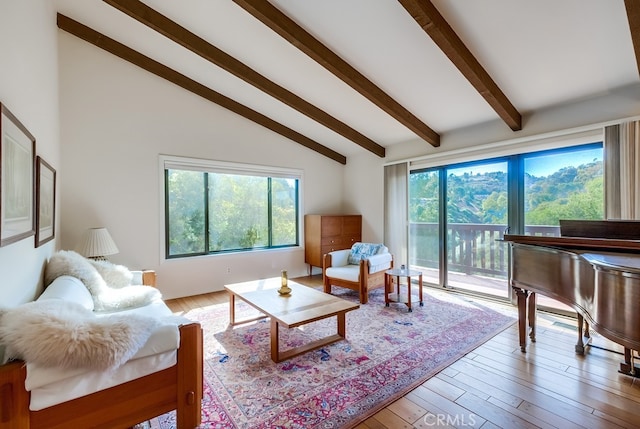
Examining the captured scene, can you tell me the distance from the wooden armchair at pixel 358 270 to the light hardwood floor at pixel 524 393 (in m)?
1.54

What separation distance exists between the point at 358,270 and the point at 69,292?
3.00 metres

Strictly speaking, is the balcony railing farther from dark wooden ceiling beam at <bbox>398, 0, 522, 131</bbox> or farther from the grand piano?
dark wooden ceiling beam at <bbox>398, 0, 522, 131</bbox>

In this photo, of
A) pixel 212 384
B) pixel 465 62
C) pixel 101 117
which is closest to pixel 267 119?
pixel 101 117

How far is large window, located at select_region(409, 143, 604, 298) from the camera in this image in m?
3.32

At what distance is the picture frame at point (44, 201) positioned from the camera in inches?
80.4

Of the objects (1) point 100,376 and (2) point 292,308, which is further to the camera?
(2) point 292,308

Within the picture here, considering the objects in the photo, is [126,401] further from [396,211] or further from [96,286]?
[396,211]

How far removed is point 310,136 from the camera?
17.4ft

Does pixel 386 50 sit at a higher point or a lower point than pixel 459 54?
higher

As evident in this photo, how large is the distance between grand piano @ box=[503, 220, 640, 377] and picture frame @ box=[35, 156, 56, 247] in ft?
11.8

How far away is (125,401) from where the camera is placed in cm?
141

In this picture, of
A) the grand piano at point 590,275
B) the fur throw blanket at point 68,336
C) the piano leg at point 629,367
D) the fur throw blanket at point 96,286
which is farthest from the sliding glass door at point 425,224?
the fur throw blanket at point 68,336

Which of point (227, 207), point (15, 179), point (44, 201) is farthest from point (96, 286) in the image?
point (227, 207)

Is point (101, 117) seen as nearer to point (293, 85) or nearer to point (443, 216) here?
point (293, 85)
